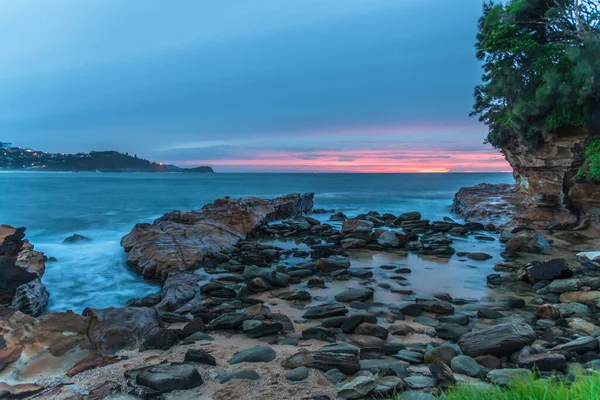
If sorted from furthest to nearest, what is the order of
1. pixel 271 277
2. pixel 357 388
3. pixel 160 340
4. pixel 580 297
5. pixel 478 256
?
pixel 478 256 < pixel 271 277 < pixel 580 297 < pixel 160 340 < pixel 357 388

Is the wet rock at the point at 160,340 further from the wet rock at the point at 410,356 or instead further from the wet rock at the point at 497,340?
the wet rock at the point at 497,340

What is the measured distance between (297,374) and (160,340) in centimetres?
248

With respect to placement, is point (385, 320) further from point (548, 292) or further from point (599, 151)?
point (599, 151)

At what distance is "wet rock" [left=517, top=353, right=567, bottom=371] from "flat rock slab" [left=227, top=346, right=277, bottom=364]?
3.23 m

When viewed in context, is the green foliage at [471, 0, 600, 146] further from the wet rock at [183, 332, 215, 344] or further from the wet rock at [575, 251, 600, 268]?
the wet rock at [183, 332, 215, 344]

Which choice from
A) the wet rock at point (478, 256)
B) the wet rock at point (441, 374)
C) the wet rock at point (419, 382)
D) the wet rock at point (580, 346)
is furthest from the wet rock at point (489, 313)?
the wet rock at point (478, 256)

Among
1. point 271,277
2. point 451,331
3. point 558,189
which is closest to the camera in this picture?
point 451,331

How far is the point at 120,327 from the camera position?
20.7 ft

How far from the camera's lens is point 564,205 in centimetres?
1536

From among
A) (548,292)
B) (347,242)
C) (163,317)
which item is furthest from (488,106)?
(163,317)

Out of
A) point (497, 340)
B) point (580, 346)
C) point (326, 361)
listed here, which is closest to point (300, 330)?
point (326, 361)

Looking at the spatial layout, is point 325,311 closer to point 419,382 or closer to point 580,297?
point 419,382

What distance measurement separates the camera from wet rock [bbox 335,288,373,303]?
8430mm

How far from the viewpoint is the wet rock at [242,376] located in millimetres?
4598
